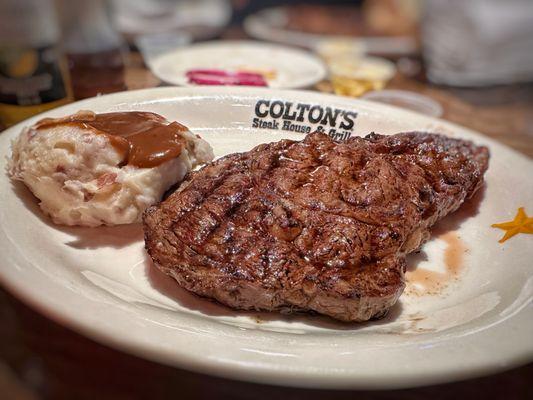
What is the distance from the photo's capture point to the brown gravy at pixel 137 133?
2.00 m

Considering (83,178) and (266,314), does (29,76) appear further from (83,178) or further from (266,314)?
(266,314)

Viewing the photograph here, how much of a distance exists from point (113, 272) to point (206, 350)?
27.6 inches

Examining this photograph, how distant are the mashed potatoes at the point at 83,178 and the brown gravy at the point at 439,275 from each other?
1064 mm

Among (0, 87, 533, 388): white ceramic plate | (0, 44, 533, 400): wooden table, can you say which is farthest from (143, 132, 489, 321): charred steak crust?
(0, 44, 533, 400): wooden table

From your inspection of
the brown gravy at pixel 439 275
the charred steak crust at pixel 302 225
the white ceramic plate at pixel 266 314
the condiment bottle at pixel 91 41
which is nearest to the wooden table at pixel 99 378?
the white ceramic plate at pixel 266 314

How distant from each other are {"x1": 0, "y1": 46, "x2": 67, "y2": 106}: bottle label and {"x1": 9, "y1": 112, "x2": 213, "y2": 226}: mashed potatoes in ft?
2.32

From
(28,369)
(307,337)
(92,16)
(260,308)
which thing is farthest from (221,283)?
(92,16)

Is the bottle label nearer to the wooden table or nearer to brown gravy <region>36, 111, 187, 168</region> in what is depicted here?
brown gravy <region>36, 111, 187, 168</region>

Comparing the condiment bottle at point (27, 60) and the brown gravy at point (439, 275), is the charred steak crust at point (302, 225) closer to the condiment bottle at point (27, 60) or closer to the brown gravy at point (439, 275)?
the brown gravy at point (439, 275)

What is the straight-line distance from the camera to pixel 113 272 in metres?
1.87

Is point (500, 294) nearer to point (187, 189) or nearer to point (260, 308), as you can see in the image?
point (260, 308)

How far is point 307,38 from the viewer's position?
5.55m

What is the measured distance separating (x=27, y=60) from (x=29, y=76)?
8 cm

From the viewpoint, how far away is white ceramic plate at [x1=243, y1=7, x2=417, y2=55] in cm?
540
